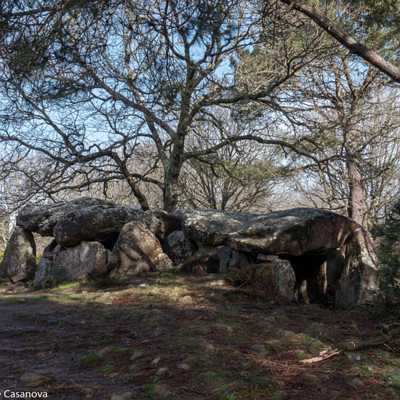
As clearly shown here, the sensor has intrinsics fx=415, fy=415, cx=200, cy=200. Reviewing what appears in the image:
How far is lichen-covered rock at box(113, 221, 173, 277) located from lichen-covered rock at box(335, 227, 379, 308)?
3547mm

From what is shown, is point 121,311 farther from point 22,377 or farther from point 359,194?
point 359,194

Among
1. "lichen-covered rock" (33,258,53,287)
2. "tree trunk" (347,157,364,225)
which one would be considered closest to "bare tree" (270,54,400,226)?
"tree trunk" (347,157,364,225)

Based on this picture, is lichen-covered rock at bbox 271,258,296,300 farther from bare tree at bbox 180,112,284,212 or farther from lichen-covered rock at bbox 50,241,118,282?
bare tree at bbox 180,112,284,212

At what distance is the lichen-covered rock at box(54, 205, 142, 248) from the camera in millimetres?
9086

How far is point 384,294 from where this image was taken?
15.5 feet

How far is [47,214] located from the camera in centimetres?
1052

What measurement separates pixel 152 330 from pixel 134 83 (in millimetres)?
3923

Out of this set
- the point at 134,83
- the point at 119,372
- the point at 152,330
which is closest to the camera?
the point at 119,372

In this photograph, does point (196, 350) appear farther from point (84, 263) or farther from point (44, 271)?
point (44, 271)

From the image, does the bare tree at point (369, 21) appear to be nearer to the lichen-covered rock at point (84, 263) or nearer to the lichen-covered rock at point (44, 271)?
the lichen-covered rock at point (84, 263)

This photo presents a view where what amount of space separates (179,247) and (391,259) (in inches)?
209

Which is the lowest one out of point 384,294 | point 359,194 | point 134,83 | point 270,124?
point 384,294

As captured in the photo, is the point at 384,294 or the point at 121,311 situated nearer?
the point at 384,294

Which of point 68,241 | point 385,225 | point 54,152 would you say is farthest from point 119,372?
point 54,152
